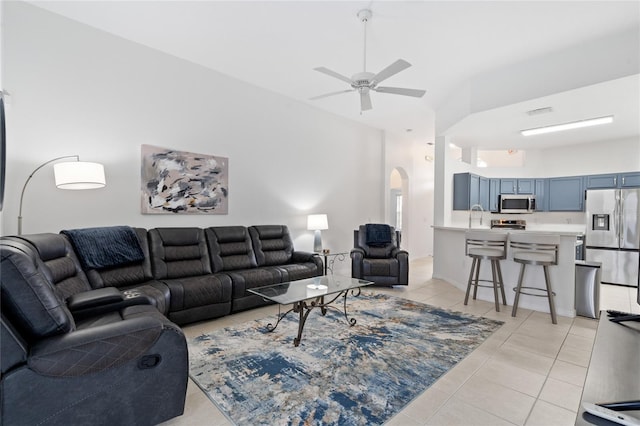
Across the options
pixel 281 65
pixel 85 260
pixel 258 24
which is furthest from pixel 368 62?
pixel 85 260

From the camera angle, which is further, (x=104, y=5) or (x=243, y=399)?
(x=104, y=5)

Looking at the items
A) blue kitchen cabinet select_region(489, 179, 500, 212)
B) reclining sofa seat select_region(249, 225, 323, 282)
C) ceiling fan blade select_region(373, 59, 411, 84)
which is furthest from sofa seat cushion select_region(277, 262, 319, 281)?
blue kitchen cabinet select_region(489, 179, 500, 212)

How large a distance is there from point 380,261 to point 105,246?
3.68m

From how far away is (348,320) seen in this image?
3.34 meters

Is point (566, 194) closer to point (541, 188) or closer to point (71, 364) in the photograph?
point (541, 188)

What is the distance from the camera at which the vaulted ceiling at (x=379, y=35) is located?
2.82 meters

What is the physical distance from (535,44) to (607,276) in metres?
4.47

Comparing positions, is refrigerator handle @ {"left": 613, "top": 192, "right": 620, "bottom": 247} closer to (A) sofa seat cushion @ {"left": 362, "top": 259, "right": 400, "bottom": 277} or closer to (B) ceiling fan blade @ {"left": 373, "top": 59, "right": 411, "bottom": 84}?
(A) sofa seat cushion @ {"left": 362, "top": 259, "right": 400, "bottom": 277}

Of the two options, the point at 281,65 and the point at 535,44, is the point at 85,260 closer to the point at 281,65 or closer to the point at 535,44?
the point at 281,65

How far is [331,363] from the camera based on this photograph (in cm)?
242

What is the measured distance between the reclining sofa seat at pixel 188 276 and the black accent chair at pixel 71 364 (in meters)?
1.48

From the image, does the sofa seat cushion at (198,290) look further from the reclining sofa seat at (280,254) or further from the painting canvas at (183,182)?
the painting canvas at (183,182)

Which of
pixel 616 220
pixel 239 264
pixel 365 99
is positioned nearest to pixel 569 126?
pixel 616 220

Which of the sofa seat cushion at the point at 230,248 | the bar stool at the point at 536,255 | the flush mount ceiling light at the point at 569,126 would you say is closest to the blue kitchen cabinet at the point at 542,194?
the flush mount ceiling light at the point at 569,126
